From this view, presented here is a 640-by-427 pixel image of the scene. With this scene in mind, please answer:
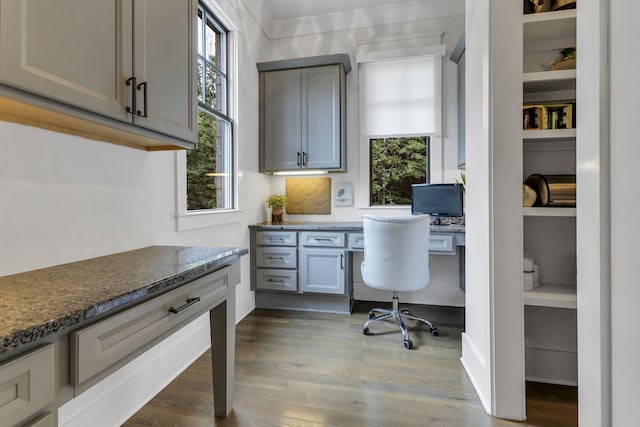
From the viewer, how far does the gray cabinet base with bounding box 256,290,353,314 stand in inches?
124

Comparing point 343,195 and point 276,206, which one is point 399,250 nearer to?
point 343,195

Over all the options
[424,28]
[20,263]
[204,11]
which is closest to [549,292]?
[20,263]

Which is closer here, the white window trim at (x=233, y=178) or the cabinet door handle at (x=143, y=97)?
the cabinet door handle at (x=143, y=97)

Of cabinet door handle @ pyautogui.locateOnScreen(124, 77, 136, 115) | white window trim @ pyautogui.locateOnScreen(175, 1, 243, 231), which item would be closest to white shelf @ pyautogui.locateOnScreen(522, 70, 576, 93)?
Result: cabinet door handle @ pyautogui.locateOnScreen(124, 77, 136, 115)

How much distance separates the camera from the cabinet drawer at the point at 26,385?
2.06 ft

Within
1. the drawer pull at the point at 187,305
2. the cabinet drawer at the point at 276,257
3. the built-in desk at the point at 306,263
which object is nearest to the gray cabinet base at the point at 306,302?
the built-in desk at the point at 306,263

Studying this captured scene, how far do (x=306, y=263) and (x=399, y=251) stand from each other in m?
1.04

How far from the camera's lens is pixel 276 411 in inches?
66.2

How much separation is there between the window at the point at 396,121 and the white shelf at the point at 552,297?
1861mm

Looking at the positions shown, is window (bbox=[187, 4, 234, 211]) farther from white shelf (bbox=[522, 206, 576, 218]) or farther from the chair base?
white shelf (bbox=[522, 206, 576, 218])

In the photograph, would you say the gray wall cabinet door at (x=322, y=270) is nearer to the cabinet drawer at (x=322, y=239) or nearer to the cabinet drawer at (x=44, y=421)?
the cabinet drawer at (x=322, y=239)

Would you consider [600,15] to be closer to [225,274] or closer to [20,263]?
[225,274]

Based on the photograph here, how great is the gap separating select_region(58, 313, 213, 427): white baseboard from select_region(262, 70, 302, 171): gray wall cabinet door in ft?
5.98

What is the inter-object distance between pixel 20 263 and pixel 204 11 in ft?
7.57
